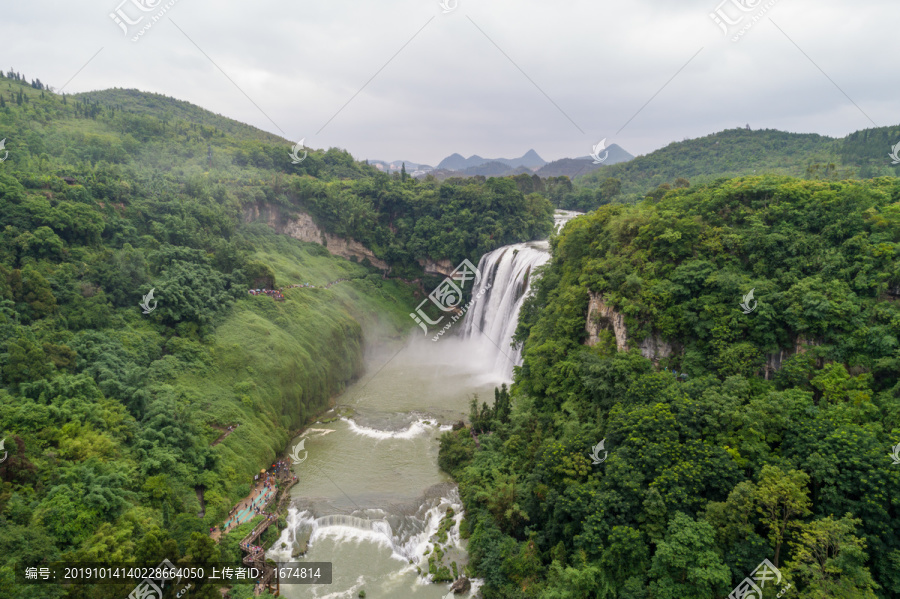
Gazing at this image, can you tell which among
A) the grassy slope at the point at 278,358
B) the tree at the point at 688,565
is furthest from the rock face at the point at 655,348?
the grassy slope at the point at 278,358

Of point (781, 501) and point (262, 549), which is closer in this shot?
point (781, 501)

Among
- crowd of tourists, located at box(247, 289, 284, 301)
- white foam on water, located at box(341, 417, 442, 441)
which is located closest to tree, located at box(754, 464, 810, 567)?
white foam on water, located at box(341, 417, 442, 441)

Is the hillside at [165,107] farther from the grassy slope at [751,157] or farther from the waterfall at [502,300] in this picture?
the grassy slope at [751,157]

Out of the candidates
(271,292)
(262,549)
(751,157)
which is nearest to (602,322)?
(262,549)

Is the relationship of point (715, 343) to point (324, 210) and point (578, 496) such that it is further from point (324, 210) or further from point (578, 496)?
point (324, 210)

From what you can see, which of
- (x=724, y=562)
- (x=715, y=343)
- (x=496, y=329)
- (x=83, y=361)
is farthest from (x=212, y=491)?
(x=496, y=329)

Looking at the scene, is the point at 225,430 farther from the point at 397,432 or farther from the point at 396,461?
the point at 397,432
